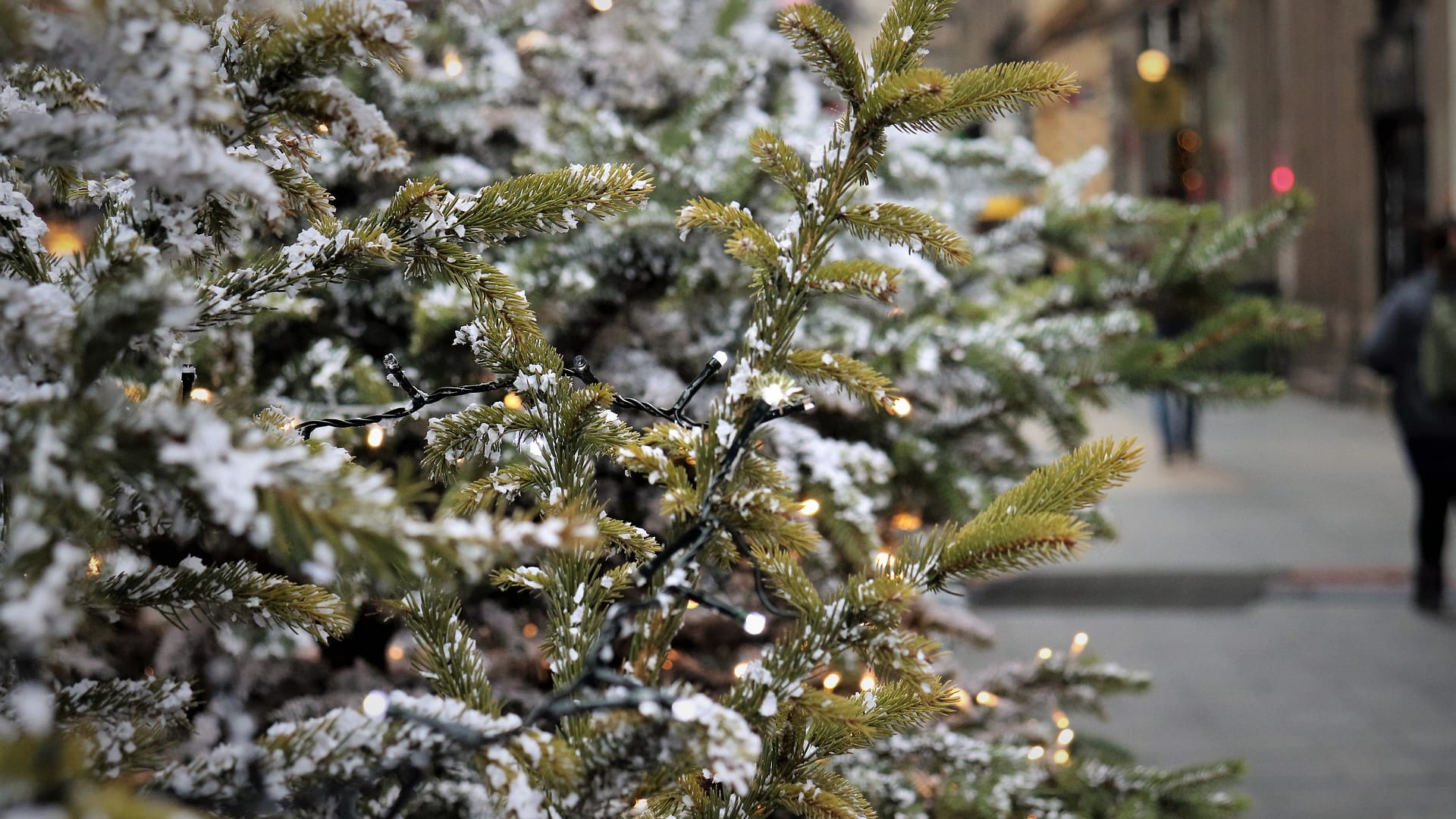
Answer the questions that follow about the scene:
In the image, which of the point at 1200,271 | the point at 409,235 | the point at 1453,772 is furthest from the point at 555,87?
the point at 1453,772

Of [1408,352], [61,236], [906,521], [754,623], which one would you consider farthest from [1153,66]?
[754,623]

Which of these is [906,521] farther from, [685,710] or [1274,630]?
[1274,630]

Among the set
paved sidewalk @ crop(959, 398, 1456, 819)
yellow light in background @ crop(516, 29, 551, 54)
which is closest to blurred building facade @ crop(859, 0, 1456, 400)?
paved sidewalk @ crop(959, 398, 1456, 819)

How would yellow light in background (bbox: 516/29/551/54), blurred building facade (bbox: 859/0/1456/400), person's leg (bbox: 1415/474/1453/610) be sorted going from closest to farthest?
yellow light in background (bbox: 516/29/551/54), person's leg (bbox: 1415/474/1453/610), blurred building facade (bbox: 859/0/1456/400)

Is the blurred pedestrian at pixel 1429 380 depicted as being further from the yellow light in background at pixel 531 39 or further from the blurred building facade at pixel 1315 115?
the yellow light in background at pixel 531 39

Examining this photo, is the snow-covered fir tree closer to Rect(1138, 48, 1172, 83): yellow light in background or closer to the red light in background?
the red light in background
